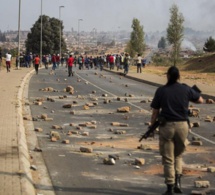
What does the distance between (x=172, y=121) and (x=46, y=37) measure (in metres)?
91.6

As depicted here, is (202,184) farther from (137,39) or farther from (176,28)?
(137,39)

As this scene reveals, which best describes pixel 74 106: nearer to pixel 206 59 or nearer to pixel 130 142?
pixel 130 142

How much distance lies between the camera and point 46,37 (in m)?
97.1

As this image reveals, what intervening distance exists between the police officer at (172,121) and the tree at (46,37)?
87758 mm

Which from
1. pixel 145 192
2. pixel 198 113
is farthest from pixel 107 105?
pixel 145 192

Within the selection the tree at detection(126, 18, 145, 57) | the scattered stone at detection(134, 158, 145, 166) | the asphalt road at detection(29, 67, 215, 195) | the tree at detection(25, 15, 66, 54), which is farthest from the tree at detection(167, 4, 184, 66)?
the scattered stone at detection(134, 158, 145, 166)

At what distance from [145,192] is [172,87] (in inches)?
61.0

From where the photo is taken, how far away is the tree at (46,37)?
313 ft

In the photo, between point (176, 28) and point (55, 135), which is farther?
point (176, 28)

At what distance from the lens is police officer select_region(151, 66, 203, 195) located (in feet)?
23.0

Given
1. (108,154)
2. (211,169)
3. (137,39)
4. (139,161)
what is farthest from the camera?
(137,39)

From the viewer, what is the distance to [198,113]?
17219mm

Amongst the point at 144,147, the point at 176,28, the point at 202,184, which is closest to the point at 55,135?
the point at 144,147

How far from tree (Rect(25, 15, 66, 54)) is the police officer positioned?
288 feet
